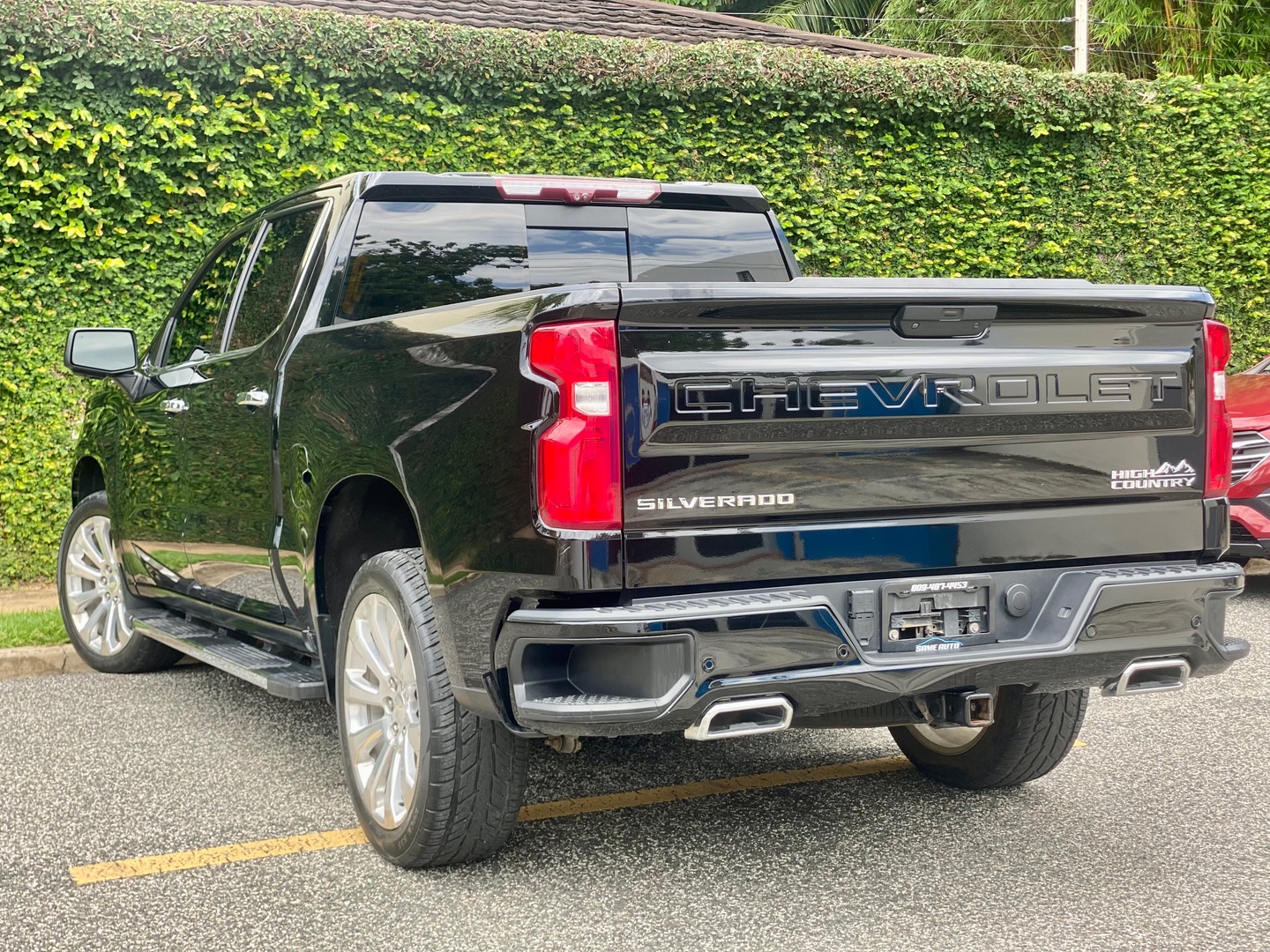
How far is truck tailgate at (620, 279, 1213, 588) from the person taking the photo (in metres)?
3.02

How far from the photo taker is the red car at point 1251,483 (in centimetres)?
743

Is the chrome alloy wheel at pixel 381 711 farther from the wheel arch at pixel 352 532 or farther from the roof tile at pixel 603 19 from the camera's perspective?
the roof tile at pixel 603 19

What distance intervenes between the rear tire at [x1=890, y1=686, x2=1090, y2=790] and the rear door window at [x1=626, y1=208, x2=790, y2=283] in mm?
1715

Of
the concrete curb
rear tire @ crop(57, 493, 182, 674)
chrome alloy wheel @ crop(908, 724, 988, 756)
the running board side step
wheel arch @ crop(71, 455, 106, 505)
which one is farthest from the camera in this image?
wheel arch @ crop(71, 455, 106, 505)

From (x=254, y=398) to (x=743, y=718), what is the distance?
2.24m

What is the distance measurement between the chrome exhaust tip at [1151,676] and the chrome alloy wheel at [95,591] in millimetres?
4330

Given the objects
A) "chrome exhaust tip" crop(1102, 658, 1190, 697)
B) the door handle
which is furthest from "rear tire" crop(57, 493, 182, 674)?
"chrome exhaust tip" crop(1102, 658, 1190, 697)

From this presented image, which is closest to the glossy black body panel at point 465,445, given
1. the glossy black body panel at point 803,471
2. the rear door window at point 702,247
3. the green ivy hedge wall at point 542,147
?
the glossy black body panel at point 803,471

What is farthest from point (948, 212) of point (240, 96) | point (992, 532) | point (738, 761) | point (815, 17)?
point (815, 17)

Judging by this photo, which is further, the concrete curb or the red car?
the red car

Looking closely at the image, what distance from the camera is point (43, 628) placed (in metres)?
6.81

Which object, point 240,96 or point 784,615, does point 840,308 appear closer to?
point 784,615

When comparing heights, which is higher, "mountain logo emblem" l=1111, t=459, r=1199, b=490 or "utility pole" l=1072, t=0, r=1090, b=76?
"utility pole" l=1072, t=0, r=1090, b=76

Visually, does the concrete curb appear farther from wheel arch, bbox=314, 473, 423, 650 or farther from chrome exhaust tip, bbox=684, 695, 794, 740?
chrome exhaust tip, bbox=684, 695, 794, 740
